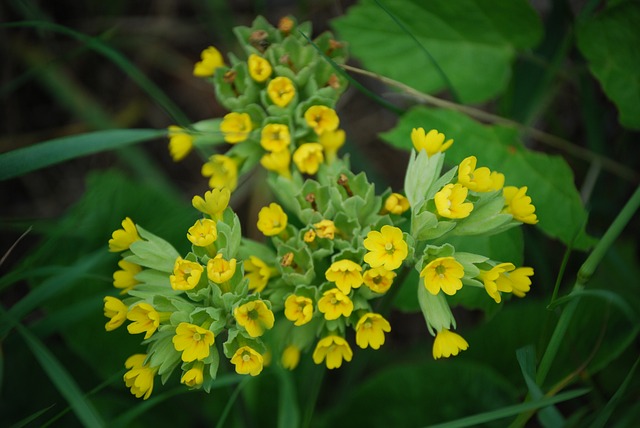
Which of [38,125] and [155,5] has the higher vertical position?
[155,5]

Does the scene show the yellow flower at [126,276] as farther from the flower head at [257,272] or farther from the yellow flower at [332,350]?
the yellow flower at [332,350]

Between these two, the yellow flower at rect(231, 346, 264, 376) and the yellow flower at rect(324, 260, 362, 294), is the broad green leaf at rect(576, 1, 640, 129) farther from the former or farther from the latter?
the yellow flower at rect(231, 346, 264, 376)

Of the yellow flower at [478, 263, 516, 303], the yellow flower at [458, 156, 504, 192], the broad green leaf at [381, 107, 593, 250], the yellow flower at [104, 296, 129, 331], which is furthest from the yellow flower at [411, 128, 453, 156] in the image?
the yellow flower at [104, 296, 129, 331]

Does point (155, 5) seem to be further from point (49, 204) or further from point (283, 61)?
point (283, 61)

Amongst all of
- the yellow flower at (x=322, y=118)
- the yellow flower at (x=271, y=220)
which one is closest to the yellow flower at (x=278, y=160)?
the yellow flower at (x=322, y=118)

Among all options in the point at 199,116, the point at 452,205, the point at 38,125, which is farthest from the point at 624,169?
the point at 38,125

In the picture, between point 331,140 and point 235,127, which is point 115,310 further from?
point 331,140

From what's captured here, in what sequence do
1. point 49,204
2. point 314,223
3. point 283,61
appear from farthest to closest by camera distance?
point 49,204 < point 283,61 < point 314,223
